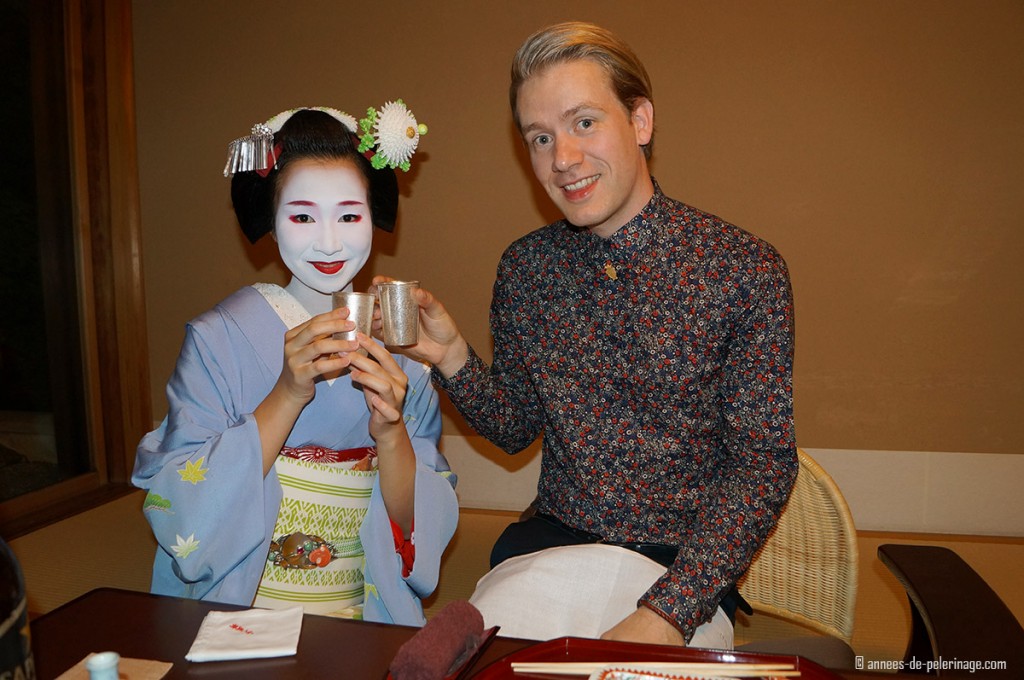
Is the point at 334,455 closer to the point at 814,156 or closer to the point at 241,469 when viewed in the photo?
the point at 241,469

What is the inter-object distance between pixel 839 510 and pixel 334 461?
99 cm

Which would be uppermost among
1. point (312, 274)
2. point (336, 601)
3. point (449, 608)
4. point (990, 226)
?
point (990, 226)

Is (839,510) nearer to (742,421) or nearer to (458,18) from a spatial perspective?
(742,421)

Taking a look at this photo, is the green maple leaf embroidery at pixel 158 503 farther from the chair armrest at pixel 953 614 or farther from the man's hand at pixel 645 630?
the chair armrest at pixel 953 614

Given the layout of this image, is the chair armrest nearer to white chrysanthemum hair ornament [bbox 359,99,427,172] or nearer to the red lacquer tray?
the red lacquer tray

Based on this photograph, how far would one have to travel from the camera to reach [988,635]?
108 cm

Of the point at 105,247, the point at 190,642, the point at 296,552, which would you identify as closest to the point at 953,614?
the point at 190,642

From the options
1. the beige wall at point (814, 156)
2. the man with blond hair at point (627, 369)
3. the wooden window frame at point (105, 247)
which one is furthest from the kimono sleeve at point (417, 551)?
the wooden window frame at point (105, 247)

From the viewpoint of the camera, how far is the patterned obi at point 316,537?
158cm

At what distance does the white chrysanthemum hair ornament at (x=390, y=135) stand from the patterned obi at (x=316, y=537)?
0.61 metres

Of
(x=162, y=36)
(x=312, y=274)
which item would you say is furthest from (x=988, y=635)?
(x=162, y=36)

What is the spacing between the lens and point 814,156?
3424mm

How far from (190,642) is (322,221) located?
2.88 feet

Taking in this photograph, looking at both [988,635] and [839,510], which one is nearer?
[988,635]
